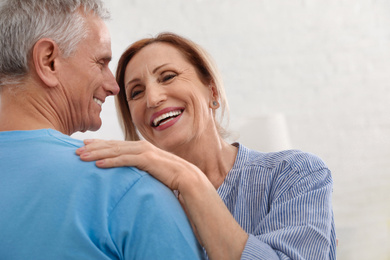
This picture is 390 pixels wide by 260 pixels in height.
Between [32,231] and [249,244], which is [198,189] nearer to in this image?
[249,244]

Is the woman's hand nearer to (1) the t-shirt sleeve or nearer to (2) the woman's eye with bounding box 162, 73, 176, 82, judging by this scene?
(1) the t-shirt sleeve

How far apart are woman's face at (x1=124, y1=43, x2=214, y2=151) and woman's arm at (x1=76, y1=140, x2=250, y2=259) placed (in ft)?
1.99

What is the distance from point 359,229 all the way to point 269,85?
125cm

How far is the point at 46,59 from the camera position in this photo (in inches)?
41.8

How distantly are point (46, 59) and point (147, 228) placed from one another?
1.53 feet

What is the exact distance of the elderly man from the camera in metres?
0.86

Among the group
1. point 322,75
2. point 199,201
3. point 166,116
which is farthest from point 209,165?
point 322,75

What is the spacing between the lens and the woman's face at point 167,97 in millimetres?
1838

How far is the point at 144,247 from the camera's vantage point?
Result: 0.87 meters

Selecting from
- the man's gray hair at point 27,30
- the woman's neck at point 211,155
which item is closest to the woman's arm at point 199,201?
the man's gray hair at point 27,30

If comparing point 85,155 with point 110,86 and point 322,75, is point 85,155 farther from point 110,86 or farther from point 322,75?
point 322,75

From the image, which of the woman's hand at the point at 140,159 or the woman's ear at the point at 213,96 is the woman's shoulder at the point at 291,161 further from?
the woman's hand at the point at 140,159

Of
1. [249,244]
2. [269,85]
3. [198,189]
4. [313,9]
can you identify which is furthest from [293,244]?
[313,9]

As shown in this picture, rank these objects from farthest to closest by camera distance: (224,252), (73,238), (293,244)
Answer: (293,244) → (224,252) → (73,238)
